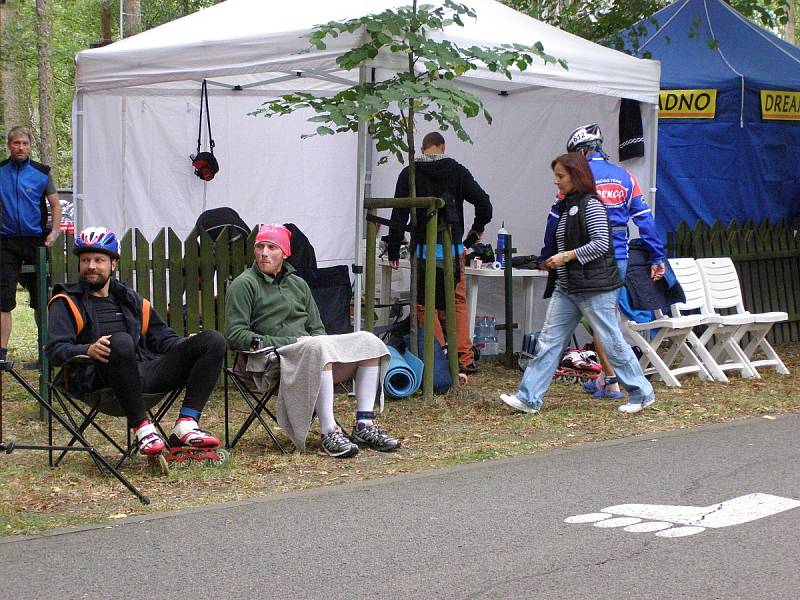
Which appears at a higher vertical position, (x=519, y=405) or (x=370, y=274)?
(x=370, y=274)

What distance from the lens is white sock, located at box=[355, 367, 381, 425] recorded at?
Result: 287 inches

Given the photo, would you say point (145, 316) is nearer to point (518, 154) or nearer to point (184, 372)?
point (184, 372)

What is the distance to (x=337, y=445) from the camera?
7.09 m

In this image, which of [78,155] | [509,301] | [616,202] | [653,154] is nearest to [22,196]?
[78,155]

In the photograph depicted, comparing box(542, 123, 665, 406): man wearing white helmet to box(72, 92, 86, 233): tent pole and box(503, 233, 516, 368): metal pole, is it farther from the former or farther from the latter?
box(72, 92, 86, 233): tent pole

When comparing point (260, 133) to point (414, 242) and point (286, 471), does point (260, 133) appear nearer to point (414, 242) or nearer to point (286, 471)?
point (414, 242)

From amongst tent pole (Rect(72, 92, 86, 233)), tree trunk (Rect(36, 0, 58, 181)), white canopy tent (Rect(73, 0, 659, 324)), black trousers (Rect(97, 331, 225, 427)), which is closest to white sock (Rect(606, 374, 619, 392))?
white canopy tent (Rect(73, 0, 659, 324))

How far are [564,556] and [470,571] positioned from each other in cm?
45

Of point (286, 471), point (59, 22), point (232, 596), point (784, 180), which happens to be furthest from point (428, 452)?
point (59, 22)

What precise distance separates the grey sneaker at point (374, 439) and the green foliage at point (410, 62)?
2039mm

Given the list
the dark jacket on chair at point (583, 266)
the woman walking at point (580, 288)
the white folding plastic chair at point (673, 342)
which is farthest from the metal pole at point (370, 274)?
the white folding plastic chair at point (673, 342)

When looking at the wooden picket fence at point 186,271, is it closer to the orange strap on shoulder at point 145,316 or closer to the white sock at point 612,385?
the orange strap on shoulder at point 145,316

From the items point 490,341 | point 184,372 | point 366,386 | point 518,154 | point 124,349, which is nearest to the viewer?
point 124,349

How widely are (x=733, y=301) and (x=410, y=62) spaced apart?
389 cm
